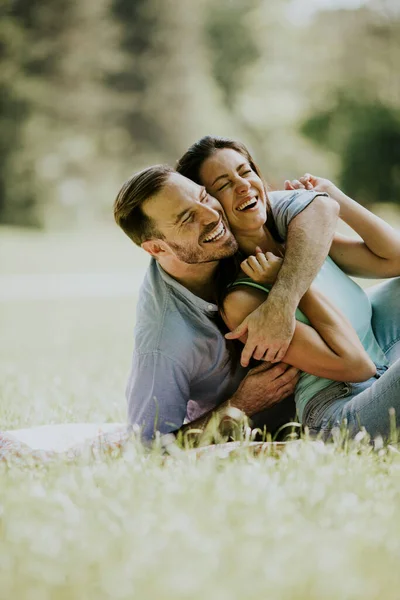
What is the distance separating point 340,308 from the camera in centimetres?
354

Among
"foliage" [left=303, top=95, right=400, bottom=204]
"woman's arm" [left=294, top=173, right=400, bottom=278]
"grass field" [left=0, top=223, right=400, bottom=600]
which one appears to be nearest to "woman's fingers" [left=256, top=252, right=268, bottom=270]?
"woman's arm" [left=294, top=173, right=400, bottom=278]

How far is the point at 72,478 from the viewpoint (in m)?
2.84

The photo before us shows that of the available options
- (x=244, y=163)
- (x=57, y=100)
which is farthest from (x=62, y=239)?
(x=244, y=163)

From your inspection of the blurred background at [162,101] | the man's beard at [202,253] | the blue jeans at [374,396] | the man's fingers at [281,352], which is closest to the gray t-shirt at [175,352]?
the man's beard at [202,253]

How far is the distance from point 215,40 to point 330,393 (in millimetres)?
29887

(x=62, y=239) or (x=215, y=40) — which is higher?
(x=215, y=40)

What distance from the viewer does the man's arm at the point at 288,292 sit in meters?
3.22

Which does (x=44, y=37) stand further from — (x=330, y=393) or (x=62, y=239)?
(x=330, y=393)

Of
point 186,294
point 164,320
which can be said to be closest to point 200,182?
point 186,294

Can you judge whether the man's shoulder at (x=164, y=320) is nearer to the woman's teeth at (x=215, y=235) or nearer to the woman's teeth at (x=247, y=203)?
the woman's teeth at (x=215, y=235)

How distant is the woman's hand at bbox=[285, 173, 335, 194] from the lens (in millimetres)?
3887

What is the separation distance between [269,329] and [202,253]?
20.5 inches

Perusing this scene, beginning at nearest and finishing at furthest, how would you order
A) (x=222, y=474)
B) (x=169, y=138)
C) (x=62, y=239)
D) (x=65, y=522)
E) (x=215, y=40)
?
(x=65, y=522) < (x=222, y=474) < (x=62, y=239) < (x=169, y=138) < (x=215, y=40)

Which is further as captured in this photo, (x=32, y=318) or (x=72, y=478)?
(x=32, y=318)
